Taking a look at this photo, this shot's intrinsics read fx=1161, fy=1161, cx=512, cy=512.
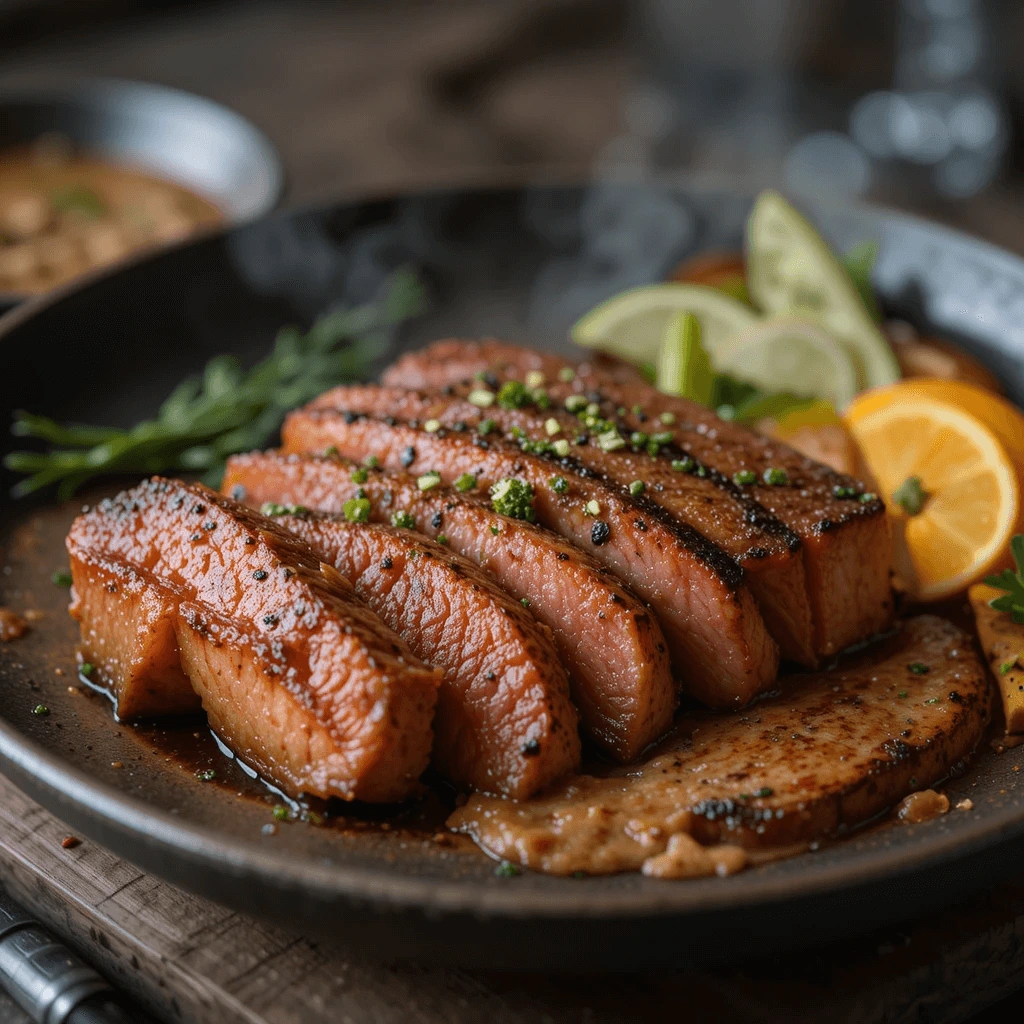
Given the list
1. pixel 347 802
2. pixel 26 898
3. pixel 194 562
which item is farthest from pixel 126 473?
pixel 347 802

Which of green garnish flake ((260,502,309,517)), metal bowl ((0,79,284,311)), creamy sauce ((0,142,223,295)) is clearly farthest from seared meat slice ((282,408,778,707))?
metal bowl ((0,79,284,311))

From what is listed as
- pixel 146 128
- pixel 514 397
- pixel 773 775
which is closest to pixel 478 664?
pixel 773 775

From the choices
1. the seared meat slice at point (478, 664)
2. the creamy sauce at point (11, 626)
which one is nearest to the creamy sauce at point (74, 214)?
the creamy sauce at point (11, 626)

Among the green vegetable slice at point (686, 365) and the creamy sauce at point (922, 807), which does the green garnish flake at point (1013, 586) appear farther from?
the green vegetable slice at point (686, 365)

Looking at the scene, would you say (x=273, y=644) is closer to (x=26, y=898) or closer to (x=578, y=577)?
(x=578, y=577)

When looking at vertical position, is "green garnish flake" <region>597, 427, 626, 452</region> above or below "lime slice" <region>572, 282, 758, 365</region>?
below

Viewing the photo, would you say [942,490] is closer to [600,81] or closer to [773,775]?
[773,775]

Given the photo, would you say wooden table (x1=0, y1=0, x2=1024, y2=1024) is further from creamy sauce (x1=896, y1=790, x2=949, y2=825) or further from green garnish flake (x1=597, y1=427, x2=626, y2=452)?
green garnish flake (x1=597, y1=427, x2=626, y2=452)
